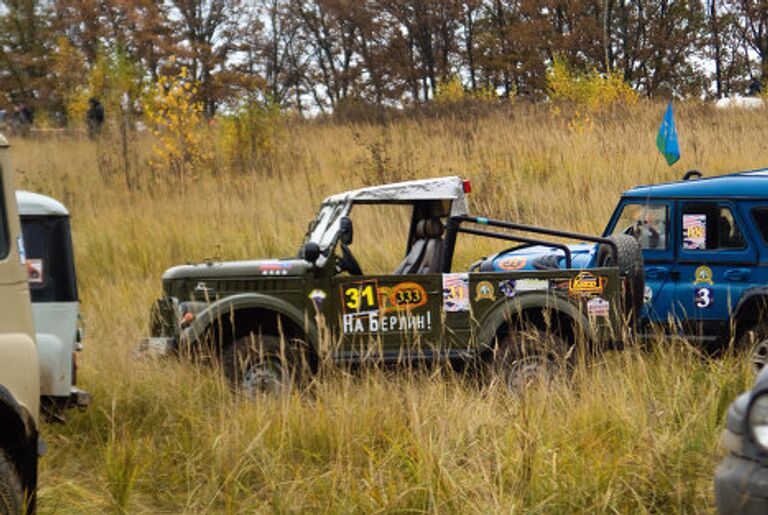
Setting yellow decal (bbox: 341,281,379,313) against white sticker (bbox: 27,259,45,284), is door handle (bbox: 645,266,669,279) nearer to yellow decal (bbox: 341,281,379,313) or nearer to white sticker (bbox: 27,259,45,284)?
yellow decal (bbox: 341,281,379,313)

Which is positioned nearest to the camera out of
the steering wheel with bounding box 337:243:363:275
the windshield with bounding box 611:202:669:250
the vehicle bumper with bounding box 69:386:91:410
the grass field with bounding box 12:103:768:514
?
the grass field with bounding box 12:103:768:514

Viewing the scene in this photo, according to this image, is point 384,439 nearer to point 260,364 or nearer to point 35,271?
point 260,364

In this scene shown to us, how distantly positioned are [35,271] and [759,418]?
4853mm

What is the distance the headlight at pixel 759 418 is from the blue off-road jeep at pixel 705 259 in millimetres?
4840

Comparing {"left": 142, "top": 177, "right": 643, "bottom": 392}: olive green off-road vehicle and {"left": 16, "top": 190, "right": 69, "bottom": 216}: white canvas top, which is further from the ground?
{"left": 16, "top": 190, "right": 69, "bottom": 216}: white canvas top

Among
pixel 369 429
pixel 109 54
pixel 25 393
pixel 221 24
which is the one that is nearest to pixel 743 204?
pixel 369 429

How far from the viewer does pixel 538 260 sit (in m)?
8.91

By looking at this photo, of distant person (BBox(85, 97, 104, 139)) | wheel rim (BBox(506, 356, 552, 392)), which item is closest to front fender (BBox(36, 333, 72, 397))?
wheel rim (BBox(506, 356, 552, 392))

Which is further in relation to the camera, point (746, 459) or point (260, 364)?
point (260, 364)

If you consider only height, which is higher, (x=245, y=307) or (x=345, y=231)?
(x=345, y=231)

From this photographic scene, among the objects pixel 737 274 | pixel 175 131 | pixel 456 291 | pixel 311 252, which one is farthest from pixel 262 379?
pixel 175 131

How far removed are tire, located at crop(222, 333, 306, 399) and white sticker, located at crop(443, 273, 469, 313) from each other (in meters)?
1.08

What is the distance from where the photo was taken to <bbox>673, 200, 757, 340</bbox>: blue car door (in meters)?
8.47

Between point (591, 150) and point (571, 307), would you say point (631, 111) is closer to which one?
point (591, 150)
